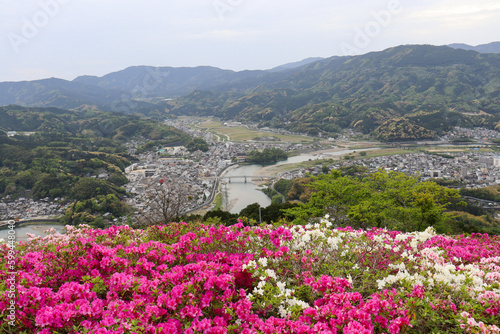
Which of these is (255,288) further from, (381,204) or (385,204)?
(385,204)

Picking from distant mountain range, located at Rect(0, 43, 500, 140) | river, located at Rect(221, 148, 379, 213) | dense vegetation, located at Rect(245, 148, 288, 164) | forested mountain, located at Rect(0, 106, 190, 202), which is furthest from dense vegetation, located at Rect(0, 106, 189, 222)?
distant mountain range, located at Rect(0, 43, 500, 140)

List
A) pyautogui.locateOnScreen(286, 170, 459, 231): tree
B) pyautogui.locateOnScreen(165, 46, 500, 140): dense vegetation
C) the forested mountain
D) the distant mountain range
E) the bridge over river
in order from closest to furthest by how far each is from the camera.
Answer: pyautogui.locateOnScreen(286, 170, 459, 231): tree
the forested mountain
the bridge over river
the distant mountain range
pyautogui.locateOnScreen(165, 46, 500, 140): dense vegetation

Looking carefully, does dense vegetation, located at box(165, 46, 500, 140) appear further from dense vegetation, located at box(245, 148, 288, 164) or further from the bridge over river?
the bridge over river

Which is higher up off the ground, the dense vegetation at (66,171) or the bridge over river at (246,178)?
the dense vegetation at (66,171)

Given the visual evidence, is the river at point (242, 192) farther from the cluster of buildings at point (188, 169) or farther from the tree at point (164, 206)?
the tree at point (164, 206)

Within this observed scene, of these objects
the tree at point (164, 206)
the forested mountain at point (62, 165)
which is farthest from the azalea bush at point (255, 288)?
the forested mountain at point (62, 165)

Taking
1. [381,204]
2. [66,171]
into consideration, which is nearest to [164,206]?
[381,204]

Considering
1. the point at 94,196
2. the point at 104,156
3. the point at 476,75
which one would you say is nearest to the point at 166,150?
the point at 104,156
